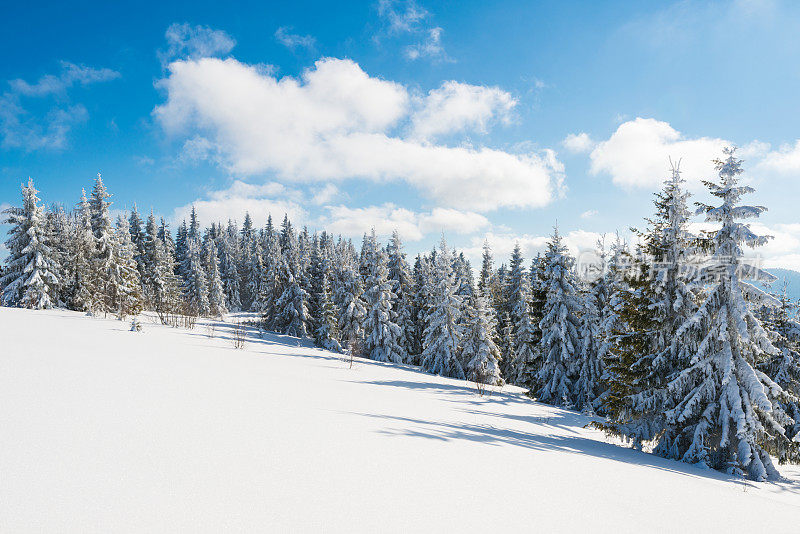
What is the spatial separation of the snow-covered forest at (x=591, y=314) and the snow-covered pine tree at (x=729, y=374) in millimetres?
45

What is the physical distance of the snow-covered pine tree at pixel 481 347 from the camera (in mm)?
27688

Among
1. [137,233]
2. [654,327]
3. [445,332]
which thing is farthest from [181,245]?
[654,327]

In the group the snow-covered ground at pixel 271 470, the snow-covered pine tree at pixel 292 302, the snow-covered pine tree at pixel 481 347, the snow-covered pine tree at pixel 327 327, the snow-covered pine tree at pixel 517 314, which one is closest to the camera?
the snow-covered ground at pixel 271 470

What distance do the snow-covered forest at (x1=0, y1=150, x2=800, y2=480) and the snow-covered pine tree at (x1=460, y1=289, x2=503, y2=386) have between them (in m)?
0.11

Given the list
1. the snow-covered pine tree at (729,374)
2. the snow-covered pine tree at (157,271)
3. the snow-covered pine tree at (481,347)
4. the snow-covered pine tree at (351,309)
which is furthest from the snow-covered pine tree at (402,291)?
the snow-covered pine tree at (729,374)

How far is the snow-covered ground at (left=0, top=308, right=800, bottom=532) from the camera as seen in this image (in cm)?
343

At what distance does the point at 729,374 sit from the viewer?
11.4 m

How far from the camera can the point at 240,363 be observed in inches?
492

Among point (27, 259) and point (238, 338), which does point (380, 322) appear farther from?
point (27, 259)

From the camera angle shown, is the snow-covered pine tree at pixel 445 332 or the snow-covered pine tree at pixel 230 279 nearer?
the snow-covered pine tree at pixel 445 332

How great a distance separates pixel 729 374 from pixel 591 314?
13210 millimetres

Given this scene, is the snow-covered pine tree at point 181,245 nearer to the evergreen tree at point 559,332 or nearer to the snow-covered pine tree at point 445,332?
the snow-covered pine tree at point 445,332

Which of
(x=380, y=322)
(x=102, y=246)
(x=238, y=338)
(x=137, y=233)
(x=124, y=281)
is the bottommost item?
(x=238, y=338)

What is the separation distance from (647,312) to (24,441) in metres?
17.7
